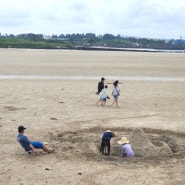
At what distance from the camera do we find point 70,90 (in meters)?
27.3

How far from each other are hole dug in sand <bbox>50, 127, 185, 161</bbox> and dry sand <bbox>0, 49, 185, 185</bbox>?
0.03 m

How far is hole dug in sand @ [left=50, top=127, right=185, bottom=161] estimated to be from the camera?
12.5 metres

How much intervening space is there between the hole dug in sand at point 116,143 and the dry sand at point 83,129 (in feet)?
0.10

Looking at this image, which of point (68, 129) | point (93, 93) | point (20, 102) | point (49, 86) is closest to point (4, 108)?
point (20, 102)

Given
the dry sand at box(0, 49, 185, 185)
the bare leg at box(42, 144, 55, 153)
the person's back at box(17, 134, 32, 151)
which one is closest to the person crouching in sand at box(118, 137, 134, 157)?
the dry sand at box(0, 49, 185, 185)

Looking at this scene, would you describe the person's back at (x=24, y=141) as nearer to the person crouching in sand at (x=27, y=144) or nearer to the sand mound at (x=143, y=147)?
the person crouching in sand at (x=27, y=144)

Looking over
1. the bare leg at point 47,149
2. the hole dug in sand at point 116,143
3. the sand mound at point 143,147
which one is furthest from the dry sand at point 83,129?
the sand mound at point 143,147

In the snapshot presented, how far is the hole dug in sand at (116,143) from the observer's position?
491 inches

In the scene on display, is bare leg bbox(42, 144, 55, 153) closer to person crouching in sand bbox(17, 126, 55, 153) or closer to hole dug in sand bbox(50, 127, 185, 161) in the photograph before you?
person crouching in sand bbox(17, 126, 55, 153)

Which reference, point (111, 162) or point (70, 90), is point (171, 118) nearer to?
point (111, 162)

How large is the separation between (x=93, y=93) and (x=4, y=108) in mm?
7346

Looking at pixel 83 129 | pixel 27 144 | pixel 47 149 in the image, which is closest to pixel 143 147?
pixel 47 149

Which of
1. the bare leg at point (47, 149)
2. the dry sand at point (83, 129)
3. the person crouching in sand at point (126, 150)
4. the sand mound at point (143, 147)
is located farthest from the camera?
the sand mound at point (143, 147)

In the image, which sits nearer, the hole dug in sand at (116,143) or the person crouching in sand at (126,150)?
the person crouching in sand at (126,150)
